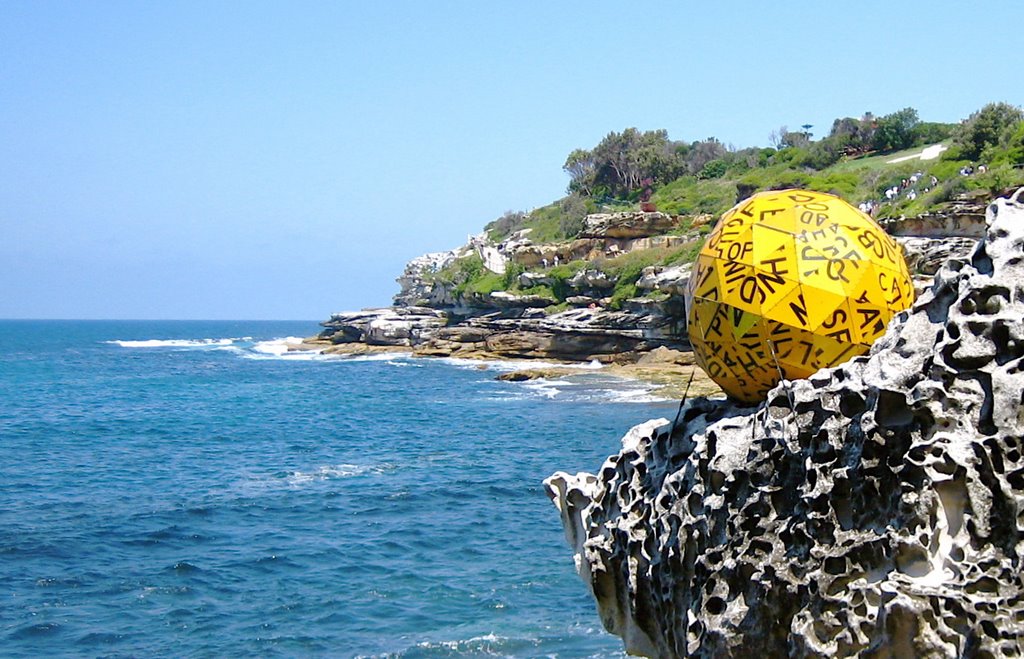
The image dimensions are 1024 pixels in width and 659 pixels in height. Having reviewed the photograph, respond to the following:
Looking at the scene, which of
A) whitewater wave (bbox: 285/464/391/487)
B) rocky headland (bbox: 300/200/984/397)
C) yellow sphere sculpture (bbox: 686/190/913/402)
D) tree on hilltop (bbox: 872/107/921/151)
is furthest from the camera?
tree on hilltop (bbox: 872/107/921/151)

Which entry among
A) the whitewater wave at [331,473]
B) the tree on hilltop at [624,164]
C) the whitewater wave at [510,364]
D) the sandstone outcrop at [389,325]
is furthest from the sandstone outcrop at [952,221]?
the tree on hilltop at [624,164]

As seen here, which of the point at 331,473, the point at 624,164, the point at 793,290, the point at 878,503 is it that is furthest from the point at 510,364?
the point at 878,503

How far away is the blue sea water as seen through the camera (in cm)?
1362

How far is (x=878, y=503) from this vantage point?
A: 6102mm

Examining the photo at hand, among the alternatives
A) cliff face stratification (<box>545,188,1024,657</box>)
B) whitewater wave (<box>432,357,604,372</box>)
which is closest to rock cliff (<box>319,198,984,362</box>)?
whitewater wave (<box>432,357,604,372</box>)

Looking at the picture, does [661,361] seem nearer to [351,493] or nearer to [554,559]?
[351,493]

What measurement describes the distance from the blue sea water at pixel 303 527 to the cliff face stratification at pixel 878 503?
6.04 metres

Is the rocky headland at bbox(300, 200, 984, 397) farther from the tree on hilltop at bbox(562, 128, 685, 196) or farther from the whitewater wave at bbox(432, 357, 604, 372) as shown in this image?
the tree on hilltop at bbox(562, 128, 685, 196)

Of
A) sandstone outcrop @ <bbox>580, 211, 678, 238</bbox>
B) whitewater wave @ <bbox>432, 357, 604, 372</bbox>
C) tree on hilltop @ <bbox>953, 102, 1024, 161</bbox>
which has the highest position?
tree on hilltop @ <bbox>953, 102, 1024, 161</bbox>

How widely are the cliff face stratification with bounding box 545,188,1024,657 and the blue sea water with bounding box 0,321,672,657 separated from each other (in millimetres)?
6038

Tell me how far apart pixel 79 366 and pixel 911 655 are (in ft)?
235

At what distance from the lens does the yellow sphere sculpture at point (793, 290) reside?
7367 mm

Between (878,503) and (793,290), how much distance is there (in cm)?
180

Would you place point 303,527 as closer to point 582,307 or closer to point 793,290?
point 793,290
